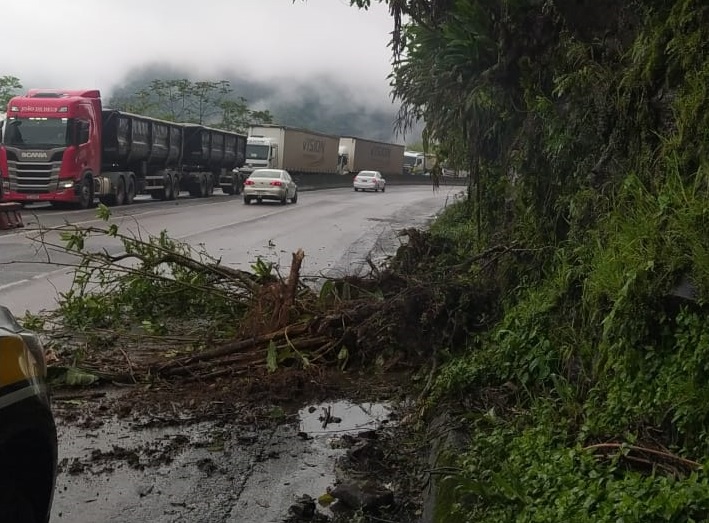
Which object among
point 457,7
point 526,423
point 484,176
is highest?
point 457,7

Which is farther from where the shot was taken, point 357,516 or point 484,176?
point 484,176

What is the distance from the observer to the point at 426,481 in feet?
16.8

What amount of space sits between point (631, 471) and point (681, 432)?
0.29 meters


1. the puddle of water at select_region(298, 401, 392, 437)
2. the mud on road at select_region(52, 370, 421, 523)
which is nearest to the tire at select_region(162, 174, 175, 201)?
the mud on road at select_region(52, 370, 421, 523)

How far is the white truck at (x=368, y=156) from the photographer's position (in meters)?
67.8

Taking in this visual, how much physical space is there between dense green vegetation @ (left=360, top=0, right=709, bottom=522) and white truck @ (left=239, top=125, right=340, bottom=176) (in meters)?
40.8

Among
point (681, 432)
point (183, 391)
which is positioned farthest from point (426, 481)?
point (183, 391)

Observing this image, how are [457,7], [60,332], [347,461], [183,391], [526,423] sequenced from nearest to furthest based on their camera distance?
1. [526,423]
2. [347,461]
3. [183,391]
4. [60,332]
5. [457,7]

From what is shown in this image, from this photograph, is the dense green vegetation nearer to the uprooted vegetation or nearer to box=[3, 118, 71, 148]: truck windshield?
the uprooted vegetation

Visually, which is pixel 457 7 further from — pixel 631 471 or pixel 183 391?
pixel 631 471

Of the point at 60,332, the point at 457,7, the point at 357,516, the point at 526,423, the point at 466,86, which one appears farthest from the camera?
the point at 466,86

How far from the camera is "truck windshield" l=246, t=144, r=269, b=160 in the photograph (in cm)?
5162

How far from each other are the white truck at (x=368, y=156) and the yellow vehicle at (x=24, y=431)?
6311 centimetres

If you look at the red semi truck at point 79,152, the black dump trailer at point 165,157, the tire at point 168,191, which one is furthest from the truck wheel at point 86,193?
the tire at point 168,191
